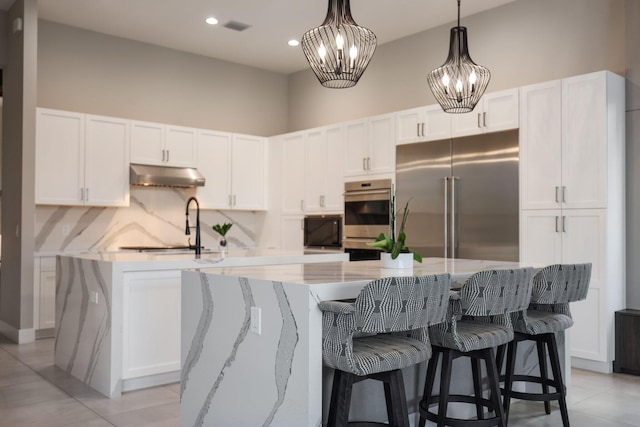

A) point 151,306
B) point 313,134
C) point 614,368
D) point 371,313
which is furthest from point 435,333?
point 313,134

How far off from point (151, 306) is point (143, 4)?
10.9 feet

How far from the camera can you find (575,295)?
10.3 feet

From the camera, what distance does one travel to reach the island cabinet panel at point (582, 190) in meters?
4.36

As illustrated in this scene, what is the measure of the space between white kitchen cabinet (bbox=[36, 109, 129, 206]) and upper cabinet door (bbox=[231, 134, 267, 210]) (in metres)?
1.45

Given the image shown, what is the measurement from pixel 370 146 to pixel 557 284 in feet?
11.2

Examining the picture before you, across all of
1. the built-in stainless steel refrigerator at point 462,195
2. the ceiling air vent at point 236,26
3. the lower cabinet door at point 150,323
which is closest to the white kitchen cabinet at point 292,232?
the built-in stainless steel refrigerator at point 462,195

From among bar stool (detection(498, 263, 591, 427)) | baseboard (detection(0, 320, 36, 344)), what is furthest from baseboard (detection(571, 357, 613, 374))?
baseboard (detection(0, 320, 36, 344))

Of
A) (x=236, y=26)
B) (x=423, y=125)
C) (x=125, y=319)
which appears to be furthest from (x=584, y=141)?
(x=236, y=26)

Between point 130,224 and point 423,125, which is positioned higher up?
point 423,125

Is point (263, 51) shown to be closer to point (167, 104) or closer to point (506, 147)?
point (167, 104)

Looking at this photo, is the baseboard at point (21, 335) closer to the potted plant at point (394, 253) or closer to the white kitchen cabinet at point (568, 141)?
the potted plant at point (394, 253)

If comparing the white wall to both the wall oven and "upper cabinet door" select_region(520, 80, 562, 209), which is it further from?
"upper cabinet door" select_region(520, 80, 562, 209)

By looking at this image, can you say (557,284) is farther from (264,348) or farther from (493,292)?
(264,348)

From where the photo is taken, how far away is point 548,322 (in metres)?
3.06
